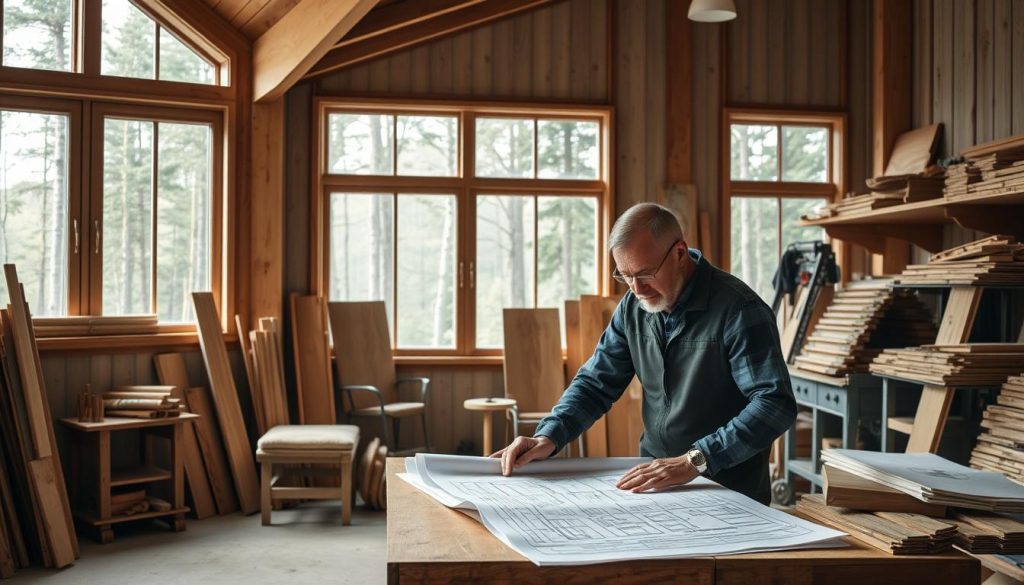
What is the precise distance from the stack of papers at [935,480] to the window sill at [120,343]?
4.95m

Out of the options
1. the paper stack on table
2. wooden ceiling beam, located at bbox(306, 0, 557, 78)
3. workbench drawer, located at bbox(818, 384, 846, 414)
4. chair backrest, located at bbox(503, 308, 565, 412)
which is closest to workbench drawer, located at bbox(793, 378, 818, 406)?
workbench drawer, located at bbox(818, 384, 846, 414)

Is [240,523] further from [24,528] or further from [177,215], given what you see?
[177,215]

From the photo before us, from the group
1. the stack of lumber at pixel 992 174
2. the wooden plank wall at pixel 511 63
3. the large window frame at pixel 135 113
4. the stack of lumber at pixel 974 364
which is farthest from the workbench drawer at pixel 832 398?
the large window frame at pixel 135 113

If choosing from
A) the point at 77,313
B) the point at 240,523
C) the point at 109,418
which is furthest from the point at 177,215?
the point at 240,523

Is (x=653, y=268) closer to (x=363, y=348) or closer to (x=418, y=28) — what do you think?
(x=363, y=348)

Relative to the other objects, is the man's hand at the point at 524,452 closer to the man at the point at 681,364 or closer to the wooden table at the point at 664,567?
the man at the point at 681,364

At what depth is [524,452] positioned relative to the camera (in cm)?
253

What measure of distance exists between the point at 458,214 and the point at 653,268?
184 inches

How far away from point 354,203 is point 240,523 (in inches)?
98.2

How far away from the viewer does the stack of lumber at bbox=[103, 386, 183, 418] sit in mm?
5762

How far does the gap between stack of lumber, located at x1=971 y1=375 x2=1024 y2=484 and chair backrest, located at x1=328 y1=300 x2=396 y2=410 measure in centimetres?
401

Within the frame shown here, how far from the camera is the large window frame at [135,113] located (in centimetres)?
604

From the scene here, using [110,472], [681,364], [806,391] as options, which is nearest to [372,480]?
[110,472]

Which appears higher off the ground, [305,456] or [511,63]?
[511,63]
